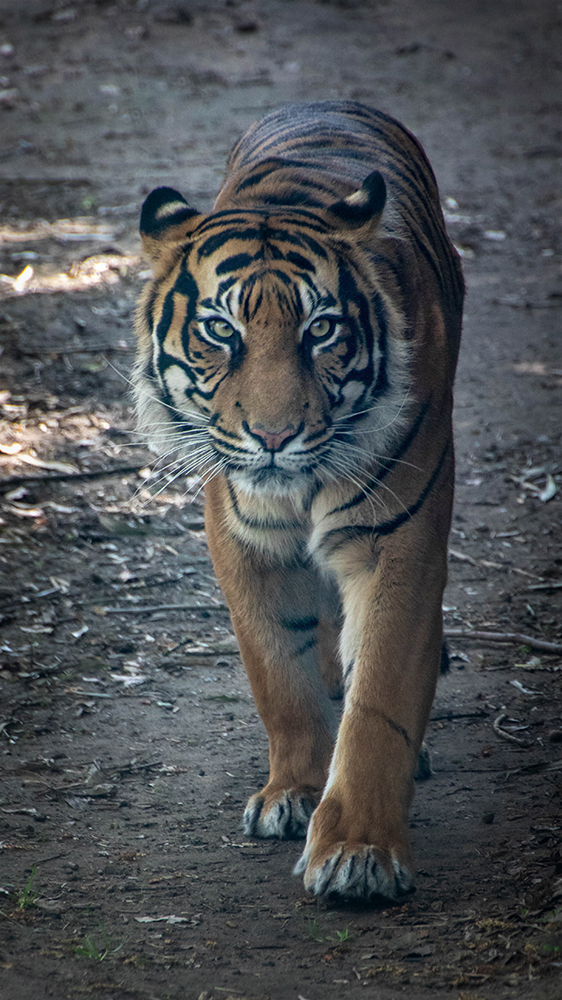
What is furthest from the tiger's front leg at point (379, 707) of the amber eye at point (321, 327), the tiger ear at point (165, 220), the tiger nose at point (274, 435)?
the tiger ear at point (165, 220)

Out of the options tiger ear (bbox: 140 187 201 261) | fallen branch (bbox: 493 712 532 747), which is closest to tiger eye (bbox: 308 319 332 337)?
tiger ear (bbox: 140 187 201 261)

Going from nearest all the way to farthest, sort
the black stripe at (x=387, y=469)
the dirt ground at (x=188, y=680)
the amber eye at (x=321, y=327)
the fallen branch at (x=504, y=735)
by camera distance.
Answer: the dirt ground at (x=188, y=680) → the amber eye at (x=321, y=327) → the black stripe at (x=387, y=469) → the fallen branch at (x=504, y=735)

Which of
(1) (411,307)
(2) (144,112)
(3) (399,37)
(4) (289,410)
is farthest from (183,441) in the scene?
(3) (399,37)

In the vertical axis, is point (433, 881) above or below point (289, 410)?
below

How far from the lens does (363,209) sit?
231 centimetres

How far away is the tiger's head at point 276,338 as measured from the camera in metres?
2.17

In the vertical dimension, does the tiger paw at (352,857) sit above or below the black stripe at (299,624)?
below

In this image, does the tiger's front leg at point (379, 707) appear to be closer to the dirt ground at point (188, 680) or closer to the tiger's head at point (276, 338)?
the dirt ground at point (188, 680)

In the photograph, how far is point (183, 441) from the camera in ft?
8.15

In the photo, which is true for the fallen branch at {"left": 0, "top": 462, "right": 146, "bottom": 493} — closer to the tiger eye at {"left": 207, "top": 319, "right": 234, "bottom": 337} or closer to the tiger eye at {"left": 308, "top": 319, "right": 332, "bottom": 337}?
the tiger eye at {"left": 207, "top": 319, "right": 234, "bottom": 337}

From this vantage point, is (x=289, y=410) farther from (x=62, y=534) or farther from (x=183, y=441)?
(x=62, y=534)

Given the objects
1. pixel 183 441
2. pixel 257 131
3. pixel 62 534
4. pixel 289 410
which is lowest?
pixel 62 534

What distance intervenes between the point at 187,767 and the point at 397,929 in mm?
899

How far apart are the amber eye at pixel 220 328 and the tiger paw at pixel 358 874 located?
43.6 inches
